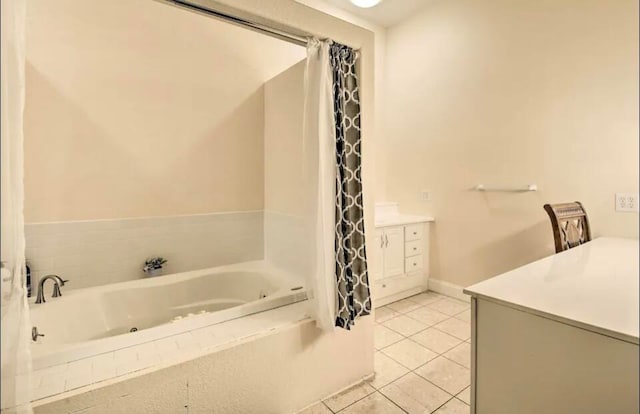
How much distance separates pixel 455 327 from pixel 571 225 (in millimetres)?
1454

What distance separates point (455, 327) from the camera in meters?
1.90

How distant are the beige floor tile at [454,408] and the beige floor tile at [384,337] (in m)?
0.56

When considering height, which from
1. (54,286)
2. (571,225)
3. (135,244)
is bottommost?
(54,286)

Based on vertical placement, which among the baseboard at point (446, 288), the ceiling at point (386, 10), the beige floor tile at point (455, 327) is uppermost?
the ceiling at point (386, 10)

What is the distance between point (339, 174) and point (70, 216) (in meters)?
1.71

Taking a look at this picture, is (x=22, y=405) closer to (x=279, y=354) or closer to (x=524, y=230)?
(x=279, y=354)

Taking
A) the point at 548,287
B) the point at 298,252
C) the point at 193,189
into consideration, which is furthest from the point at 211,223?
the point at 548,287

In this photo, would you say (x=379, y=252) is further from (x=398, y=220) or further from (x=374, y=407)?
(x=374, y=407)

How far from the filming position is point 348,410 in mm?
1481

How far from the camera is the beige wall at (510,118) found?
466mm

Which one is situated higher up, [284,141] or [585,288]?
[284,141]

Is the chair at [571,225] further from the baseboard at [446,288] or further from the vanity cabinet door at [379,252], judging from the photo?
the vanity cabinet door at [379,252]

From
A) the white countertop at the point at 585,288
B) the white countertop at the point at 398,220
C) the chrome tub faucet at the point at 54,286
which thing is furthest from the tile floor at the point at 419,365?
the chrome tub faucet at the point at 54,286

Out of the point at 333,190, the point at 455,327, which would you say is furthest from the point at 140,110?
the point at 455,327
